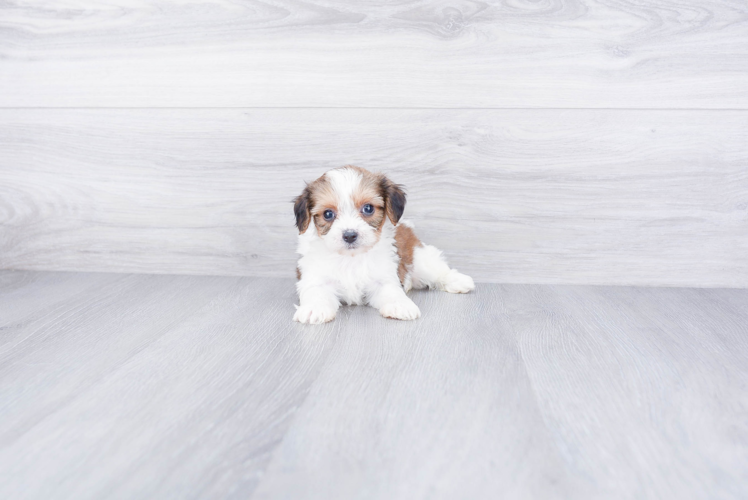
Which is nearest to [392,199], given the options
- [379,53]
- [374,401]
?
[379,53]

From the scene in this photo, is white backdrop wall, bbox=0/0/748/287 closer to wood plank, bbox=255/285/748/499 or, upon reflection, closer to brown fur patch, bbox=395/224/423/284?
brown fur patch, bbox=395/224/423/284

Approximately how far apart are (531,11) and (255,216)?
1.32m

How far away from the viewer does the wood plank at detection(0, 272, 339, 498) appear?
32.6 inches

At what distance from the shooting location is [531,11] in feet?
6.38

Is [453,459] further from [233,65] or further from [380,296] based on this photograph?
[233,65]

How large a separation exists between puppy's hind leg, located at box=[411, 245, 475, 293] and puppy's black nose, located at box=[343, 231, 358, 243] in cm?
40

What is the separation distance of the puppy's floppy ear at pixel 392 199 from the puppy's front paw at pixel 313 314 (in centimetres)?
39

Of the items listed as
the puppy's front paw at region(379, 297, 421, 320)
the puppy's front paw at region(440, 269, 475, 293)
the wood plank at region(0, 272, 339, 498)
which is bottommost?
the puppy's front paw at region(440, 269, 475, 293)

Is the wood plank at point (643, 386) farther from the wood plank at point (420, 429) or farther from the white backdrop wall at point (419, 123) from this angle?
the white backdrop wall at point (419, 123)

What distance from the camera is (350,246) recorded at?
5.49ft

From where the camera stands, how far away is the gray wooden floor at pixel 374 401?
82 centimetres

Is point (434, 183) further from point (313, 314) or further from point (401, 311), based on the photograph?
point (313, 314)

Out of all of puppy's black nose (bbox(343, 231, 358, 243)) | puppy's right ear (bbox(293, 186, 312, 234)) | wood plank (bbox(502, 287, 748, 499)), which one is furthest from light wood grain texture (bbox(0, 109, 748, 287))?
puppy's black nose (bbox(343, 231, 358, 243))

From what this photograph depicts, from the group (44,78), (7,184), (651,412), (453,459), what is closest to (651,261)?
(651,412)
